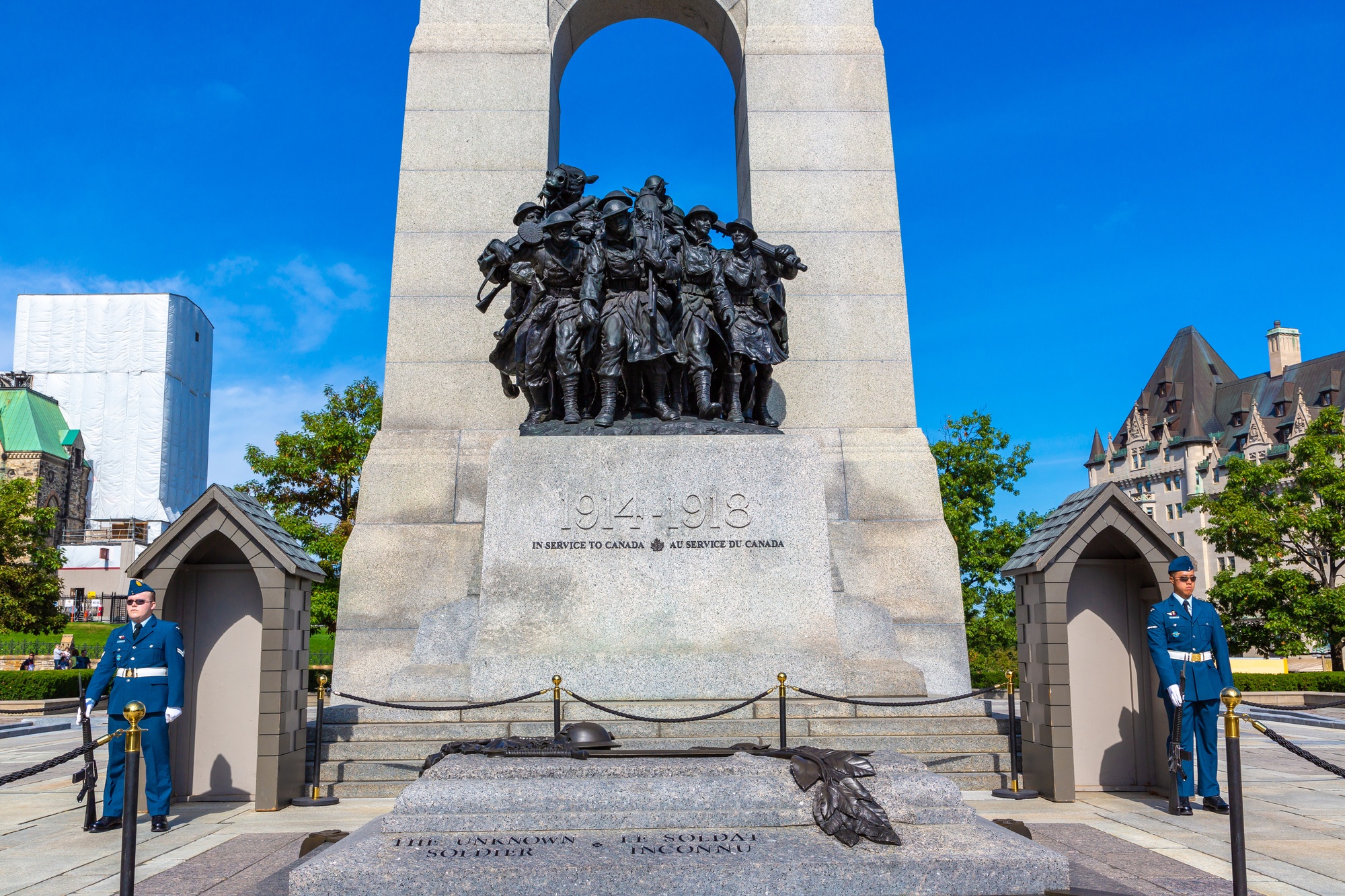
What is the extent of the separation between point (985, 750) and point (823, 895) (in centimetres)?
545

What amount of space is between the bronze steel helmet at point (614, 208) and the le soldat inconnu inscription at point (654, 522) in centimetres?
350

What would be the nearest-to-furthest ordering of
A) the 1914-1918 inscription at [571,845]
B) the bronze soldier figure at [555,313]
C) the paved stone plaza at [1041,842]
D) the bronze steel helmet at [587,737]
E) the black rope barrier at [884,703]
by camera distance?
the 1914-1918 inscription at [571,845], the paved stone plaza at [1041,842], the bronze steel helmet at [587,737], the black rope barrier at [884,703], the bronze soldier figure at [555,313]

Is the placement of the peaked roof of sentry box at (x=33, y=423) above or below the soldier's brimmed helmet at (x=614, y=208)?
above

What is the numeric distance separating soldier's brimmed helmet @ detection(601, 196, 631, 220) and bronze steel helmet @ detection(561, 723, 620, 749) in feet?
25.5

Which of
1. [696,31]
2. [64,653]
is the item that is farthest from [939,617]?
[64,653]

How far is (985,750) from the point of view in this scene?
10.1 metres

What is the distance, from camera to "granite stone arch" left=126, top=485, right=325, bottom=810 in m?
9.29

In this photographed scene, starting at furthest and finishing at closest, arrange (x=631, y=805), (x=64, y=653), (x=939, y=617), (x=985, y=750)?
1. (x=64, y=653)
2. (x=939, y=617)
3. (x=985, y=750)
4. (x=631, y=805)

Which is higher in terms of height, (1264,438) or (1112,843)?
(1264,438)

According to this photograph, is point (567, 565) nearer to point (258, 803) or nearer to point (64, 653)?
point (258, 803)

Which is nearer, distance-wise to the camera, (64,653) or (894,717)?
(894,717)

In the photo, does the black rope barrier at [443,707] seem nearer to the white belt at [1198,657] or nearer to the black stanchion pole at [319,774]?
the black stanchion pole at [319,774]

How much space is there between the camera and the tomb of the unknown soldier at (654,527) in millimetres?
5602

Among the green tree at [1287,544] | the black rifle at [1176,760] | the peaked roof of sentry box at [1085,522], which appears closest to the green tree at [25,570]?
the peaked roof of sentry box at [1085,522]
